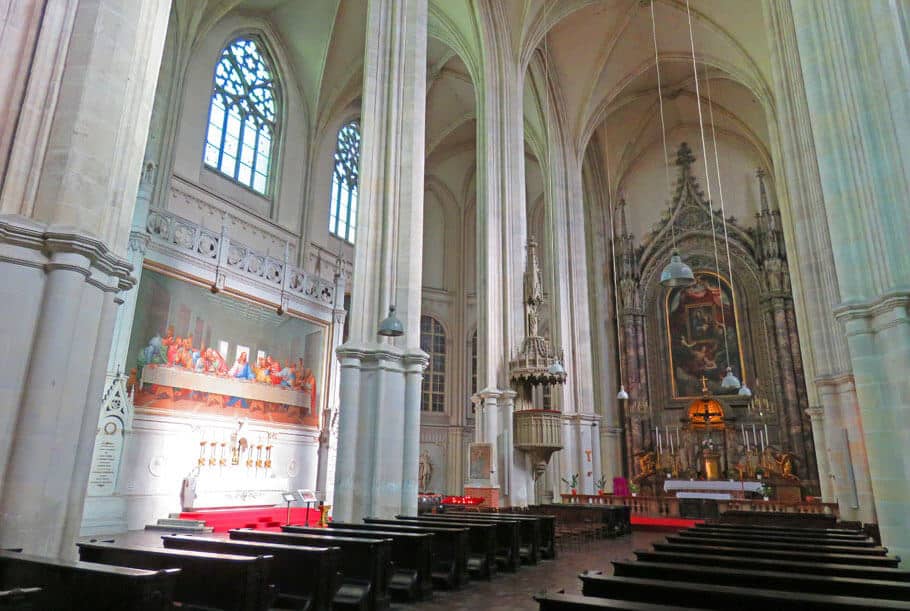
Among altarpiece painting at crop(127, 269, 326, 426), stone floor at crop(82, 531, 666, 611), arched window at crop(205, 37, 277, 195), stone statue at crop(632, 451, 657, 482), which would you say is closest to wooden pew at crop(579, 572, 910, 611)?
stone floor at crop(82, 531, 666, 611)

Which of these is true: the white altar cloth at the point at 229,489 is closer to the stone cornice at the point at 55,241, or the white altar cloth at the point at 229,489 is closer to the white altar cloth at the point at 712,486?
the stone cornice at the point at 55,241

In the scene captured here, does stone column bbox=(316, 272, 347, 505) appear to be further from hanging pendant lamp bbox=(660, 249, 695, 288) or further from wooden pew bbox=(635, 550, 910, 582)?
wooden pew bbox=(635, 550, 910, 582)

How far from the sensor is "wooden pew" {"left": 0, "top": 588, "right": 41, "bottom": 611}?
2921 millimetres

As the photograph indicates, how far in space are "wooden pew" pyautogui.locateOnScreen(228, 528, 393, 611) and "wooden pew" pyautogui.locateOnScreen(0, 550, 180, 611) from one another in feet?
6.98

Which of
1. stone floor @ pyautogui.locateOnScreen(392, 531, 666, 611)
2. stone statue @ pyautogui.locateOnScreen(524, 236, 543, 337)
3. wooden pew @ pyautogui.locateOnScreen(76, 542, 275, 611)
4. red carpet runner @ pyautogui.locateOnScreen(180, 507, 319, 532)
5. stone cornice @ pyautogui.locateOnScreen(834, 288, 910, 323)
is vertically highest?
stone statue @ pyautogui.locateOnScreen(524, 236, 543, 337)

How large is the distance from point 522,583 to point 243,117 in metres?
16.4

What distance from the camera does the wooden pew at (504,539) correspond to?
7.68 meters

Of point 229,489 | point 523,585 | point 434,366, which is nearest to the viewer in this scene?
point 523,585

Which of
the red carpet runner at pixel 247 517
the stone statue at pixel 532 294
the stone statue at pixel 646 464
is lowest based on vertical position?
the red carpet runner at pixel 247 517

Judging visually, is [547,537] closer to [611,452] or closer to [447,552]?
[447,552]

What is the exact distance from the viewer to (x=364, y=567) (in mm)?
5332

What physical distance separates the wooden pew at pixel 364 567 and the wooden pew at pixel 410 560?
1.10 feet

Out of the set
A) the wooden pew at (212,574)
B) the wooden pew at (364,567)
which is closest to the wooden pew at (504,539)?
the wooden pew at (364,567)

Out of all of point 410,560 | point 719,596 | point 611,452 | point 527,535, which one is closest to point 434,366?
point 611,452
